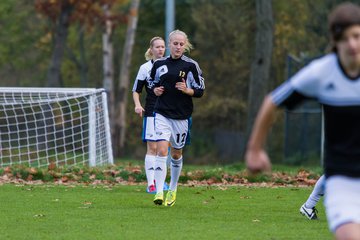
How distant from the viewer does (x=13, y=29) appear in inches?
2271

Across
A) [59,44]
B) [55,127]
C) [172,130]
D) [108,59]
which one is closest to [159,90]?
[172,130]

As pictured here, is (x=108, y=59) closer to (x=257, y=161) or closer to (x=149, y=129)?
(x=149, y=129)

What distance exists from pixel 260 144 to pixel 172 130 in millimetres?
6526

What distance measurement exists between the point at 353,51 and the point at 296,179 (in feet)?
36.9

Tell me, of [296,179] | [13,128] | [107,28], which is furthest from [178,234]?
[107,28]

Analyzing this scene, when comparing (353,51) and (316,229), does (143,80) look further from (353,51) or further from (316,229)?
(353,51)

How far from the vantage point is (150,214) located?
39.1ft

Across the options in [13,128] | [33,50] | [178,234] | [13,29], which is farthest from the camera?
[33,50]

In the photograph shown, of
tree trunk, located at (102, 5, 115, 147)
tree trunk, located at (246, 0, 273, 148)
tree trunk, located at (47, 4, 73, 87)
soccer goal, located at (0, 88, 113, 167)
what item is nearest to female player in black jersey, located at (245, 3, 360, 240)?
soccer goal, located at (0, 88, 113, 167)

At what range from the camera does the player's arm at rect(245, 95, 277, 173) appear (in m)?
6.36

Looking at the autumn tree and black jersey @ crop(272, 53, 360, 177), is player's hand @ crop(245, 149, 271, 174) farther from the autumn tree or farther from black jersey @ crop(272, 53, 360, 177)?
the autumn tree

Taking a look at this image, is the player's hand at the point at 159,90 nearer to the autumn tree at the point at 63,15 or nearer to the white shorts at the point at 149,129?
the white shorts at the point at 149,129

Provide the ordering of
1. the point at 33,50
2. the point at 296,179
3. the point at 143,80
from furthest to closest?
the point at 33,50
the point at 296,179
the point at 143,80

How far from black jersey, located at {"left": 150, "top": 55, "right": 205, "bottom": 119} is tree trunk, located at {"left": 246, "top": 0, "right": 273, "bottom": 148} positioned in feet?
59.3
